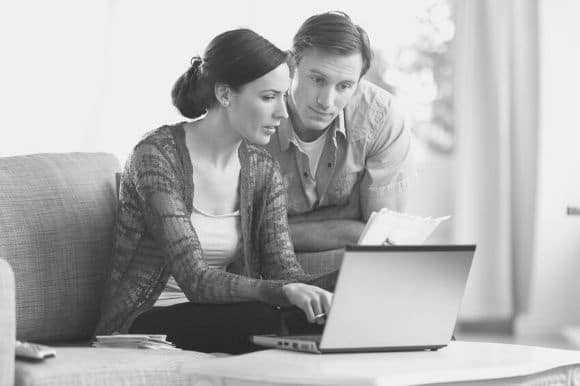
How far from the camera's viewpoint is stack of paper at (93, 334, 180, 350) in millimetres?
2182

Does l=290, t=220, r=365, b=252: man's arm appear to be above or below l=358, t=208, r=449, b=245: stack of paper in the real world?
below

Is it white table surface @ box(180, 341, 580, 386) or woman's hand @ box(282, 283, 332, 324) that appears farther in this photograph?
woman's hand @ box(282, 283, 332, 324)

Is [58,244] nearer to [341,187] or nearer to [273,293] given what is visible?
[273,293]

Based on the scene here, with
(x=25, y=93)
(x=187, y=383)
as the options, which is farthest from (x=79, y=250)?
(x=25, y=93)

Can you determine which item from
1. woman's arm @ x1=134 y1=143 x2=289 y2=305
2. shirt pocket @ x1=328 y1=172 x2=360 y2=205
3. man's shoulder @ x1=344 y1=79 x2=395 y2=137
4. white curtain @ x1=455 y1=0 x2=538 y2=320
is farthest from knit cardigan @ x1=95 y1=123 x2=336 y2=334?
white curtain @ x1=455 y1=0 x2=538 y2=320

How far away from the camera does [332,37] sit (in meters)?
2.79

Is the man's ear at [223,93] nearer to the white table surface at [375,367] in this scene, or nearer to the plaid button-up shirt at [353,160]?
the plaid button-up shirt at [353,160]

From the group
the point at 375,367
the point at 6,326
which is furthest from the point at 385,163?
the point at 6,326

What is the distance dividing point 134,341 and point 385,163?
1028 mm

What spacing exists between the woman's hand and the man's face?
0.79 meters

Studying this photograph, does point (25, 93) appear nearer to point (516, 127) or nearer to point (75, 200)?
point (75, 200)

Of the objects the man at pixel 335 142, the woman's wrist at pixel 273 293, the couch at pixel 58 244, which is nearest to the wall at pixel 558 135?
the man at pixel 335 142

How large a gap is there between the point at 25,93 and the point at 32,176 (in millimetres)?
1966

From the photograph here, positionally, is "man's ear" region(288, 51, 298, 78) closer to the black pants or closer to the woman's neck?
the woman's neck
